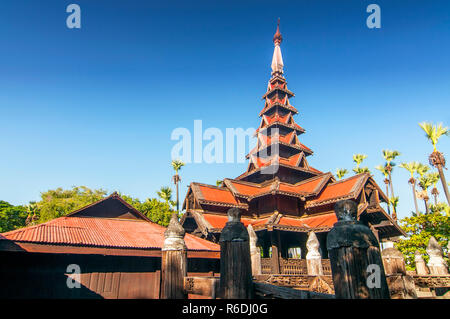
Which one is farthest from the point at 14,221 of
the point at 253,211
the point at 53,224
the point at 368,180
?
the point at 368,180

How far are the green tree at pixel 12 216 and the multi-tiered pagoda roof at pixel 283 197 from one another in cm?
3170

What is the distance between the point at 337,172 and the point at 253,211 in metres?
27.4

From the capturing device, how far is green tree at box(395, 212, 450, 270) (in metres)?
20.6

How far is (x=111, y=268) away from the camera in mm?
12344

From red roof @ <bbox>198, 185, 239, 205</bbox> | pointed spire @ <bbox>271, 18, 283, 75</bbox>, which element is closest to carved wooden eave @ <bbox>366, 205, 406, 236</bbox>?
red roof @ <bbox>198, 185, 239, 205</bbox>

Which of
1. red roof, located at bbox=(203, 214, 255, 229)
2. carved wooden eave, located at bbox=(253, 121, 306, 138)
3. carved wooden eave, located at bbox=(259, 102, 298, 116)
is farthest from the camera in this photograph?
carved wooden eave, located at bbox=(259, 102, 298, 116)

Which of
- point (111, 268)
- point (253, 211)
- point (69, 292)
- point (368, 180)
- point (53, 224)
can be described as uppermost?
point (368, 180)

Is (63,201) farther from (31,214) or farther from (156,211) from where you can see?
(156,211)

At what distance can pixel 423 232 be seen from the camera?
21266mm

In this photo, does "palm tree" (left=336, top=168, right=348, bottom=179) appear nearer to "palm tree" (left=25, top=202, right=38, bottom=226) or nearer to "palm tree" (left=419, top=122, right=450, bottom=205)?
"palm tree" (left=419, top=122, right=450, bottom=205)

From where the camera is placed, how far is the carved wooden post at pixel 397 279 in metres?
5.16

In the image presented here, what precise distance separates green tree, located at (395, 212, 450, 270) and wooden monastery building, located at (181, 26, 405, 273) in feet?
8.92

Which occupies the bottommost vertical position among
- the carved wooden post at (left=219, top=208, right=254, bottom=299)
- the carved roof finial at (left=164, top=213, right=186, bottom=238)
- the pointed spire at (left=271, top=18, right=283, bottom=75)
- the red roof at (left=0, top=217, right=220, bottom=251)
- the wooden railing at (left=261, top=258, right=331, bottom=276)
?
the wooden railing at (left=261, top=258, right=331, bottom=276)
